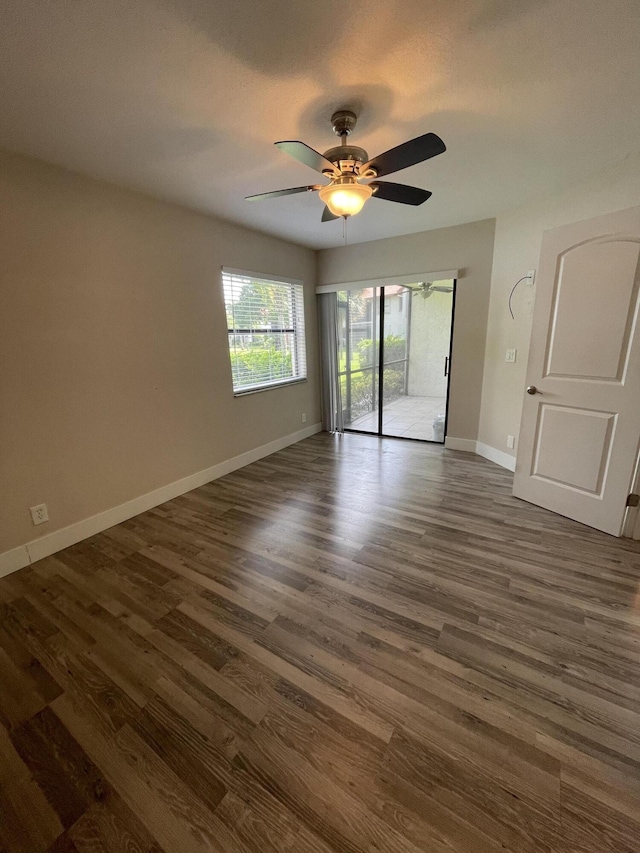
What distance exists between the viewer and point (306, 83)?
156 centimetres

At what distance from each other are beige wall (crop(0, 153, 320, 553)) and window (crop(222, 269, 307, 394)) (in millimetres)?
179

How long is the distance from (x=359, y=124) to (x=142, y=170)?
1452mm

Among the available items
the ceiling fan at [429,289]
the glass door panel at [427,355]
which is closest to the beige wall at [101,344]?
the ceiling fan at [429,289]

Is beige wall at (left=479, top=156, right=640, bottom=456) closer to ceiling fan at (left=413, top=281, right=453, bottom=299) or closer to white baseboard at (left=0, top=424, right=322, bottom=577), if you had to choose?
ceiling fan at (left=413, top=281, right=453, bottom=299)

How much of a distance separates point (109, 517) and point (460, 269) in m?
4.19

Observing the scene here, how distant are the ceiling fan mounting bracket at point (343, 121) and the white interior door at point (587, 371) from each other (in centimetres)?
165

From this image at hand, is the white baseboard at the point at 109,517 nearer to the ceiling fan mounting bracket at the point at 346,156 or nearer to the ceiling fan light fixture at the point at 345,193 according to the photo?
the ceiling fan light fixture at the point at 345,193

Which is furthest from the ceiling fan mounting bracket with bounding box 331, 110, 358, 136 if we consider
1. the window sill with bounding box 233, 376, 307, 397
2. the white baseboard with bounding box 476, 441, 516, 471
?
the white baseboard with bounding box 476, 441, 516, 471

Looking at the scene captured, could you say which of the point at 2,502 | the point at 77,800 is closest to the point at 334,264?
the point at 2,502

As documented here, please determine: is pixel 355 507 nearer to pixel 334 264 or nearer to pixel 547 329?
pixel 547 329

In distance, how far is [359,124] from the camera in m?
1.88

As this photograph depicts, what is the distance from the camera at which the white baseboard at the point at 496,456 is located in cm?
350

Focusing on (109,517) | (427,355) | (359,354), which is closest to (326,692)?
(109,517)

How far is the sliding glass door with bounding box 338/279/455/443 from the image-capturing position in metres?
4.81
